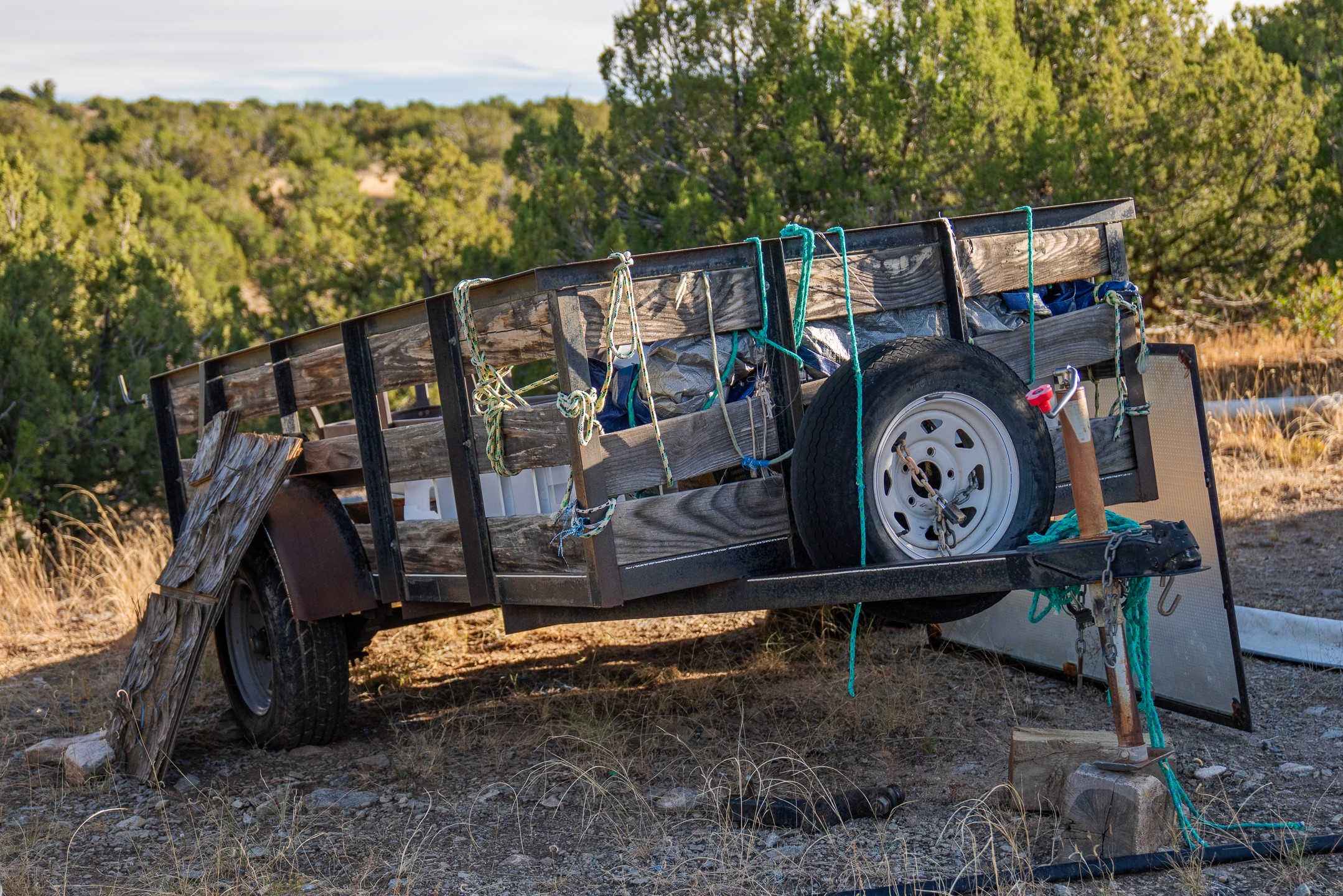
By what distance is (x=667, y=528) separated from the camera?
10.5 ft

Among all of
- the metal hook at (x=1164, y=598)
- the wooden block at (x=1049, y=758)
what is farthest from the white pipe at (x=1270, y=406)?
the wooden block at (x=1049, y=758)

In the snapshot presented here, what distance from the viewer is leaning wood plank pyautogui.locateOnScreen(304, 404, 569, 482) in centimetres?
317

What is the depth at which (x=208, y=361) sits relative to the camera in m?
4.97

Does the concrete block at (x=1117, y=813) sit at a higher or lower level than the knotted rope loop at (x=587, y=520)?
lower

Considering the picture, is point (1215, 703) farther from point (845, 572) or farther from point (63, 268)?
point (63, 268)

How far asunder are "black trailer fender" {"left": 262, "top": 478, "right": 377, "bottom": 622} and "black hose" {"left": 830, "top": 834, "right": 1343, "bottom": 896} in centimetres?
222

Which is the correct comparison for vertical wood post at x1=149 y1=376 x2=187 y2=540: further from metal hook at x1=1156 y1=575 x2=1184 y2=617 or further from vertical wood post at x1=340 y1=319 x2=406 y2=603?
metal hook at x1=1156 y1=575 x2=1184 y2=617

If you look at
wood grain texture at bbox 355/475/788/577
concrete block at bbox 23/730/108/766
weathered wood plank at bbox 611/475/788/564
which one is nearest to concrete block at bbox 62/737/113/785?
concrete block at bbox 23/730/108/766

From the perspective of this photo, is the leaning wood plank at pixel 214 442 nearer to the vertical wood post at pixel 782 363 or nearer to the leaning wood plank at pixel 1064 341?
the vertical wood post at pixel 782 363

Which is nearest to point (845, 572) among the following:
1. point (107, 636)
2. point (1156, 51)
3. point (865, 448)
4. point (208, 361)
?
point (865, 448)

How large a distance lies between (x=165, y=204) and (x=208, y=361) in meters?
20.8

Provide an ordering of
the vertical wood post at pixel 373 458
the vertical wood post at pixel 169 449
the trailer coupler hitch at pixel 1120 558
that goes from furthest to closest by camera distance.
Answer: the vertical wood post at pixel 169 449, the vertical wood post at pixel 373 458, the trailer coupler hitch at pixel 1120 558

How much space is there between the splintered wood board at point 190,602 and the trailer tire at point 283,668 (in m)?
0.14

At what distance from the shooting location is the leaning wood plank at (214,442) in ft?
15.5
